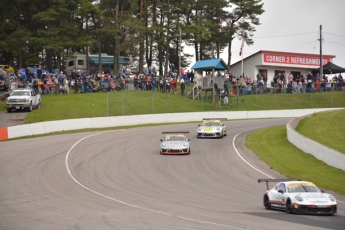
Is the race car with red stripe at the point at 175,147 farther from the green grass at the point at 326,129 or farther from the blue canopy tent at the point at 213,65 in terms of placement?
the blue canopy tent at the point at 213,65

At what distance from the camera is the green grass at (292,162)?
2305cm

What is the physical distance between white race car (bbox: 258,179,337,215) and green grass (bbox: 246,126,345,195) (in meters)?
4.59

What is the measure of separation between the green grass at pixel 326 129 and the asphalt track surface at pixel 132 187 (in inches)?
191

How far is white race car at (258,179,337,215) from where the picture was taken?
15.6 metres

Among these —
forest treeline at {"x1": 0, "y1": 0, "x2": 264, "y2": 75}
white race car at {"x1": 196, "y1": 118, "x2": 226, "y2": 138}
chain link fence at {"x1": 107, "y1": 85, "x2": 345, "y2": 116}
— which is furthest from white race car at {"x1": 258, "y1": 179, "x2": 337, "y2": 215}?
forest treeline at {"x1": 0, "y1": 0, "x2": 264, "y2": 75}

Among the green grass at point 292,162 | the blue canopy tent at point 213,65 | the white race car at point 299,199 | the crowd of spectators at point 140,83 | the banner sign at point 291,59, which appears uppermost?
the banner sign at point 291,59

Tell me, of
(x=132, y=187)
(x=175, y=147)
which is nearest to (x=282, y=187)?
(x=132, y=187)

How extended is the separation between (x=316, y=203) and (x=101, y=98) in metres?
38.5

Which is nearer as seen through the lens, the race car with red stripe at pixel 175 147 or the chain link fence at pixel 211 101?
the race car with red stripe at pixel 175 147

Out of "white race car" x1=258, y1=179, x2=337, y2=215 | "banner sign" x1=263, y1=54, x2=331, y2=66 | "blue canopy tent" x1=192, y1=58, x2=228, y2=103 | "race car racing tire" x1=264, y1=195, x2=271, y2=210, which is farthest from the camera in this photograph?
"banner sign" x1=263, y1=54, x2=331, y2=66

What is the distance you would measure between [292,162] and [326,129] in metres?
10.5

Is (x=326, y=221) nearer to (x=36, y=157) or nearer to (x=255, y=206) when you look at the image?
(x=255, y=206)

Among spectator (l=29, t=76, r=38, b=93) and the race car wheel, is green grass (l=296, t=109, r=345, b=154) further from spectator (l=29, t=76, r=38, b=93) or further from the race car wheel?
spectator (l=29, t=76, r=38, b=93)

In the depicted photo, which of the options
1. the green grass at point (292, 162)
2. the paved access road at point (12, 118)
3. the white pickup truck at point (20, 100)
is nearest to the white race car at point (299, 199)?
the green grass at point (292, 162)
